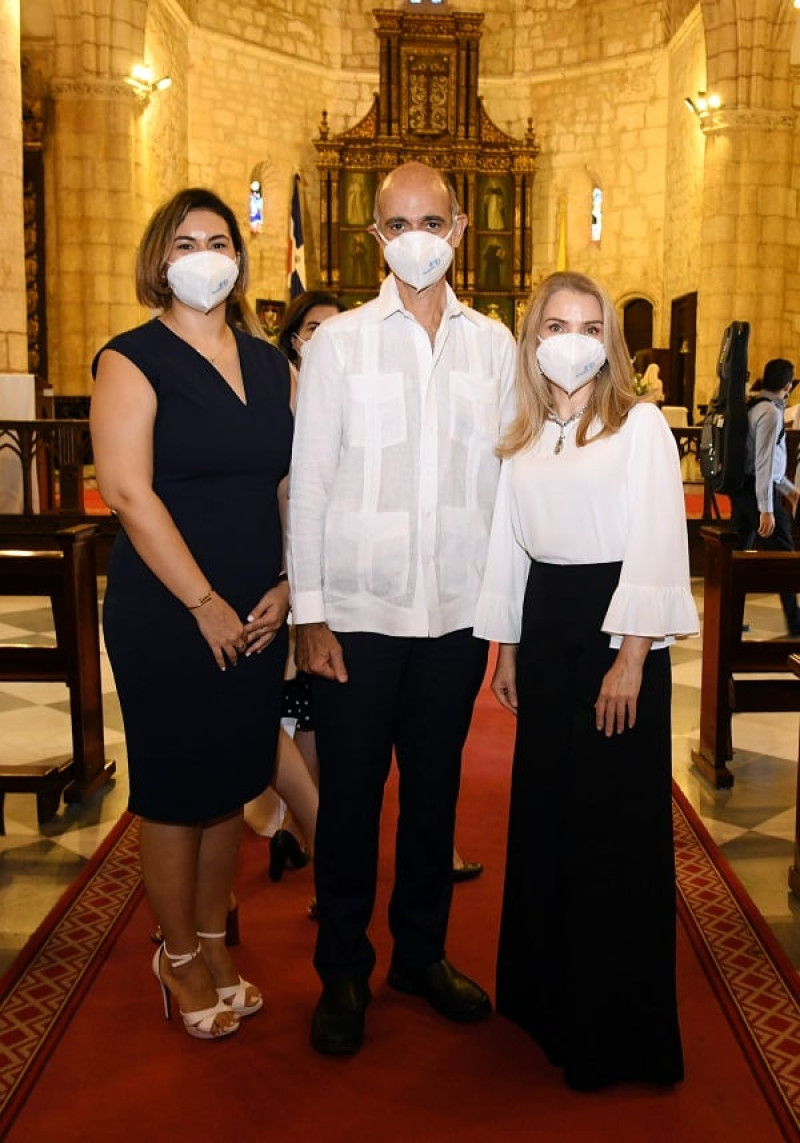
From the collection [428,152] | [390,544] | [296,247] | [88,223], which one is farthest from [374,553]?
[428,152]

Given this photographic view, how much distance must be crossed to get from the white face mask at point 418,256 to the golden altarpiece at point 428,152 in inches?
601

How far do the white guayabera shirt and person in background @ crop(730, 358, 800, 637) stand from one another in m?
4.34

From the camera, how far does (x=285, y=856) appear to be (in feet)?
11.0

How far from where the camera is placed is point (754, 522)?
6.55m

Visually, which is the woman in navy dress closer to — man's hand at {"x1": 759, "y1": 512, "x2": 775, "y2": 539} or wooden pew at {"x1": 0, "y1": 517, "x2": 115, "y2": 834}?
wooden pew at {"x1": 0, "y1": 517, "x2": 115, "y2": 834}

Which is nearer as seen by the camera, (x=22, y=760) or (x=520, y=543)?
(x=520, y=543)

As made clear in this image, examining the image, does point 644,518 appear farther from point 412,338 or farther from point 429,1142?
point 429,1142

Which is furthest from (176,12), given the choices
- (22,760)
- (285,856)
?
(285,856)

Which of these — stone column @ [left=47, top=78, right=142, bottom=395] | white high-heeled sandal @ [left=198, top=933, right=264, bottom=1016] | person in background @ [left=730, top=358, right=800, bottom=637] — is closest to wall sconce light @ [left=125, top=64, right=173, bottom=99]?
stone column @ [left=47, top=78, right=142, bottom=395]

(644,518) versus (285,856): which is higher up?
(644,518)

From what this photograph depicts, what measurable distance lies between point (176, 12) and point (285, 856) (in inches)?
586

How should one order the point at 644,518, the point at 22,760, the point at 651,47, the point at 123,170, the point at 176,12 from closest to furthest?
the point at 644,518 < the point at 22,760 < the point at 123,170 < the point at 176,12 < the point at 651,47

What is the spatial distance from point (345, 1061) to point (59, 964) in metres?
0.88

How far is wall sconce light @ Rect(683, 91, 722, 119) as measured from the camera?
540 inches
